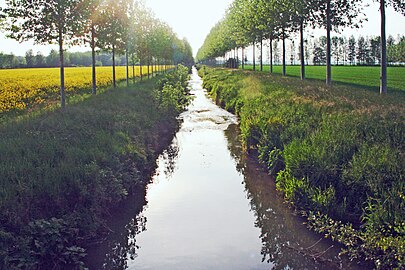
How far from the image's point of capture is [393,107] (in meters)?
12.2

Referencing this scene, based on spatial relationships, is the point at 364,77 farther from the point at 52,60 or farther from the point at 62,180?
the point at 52,60

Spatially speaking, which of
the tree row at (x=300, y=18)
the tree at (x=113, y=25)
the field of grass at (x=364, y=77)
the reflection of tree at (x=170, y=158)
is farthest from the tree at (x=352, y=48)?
the reflection of tree at (x=170, y=158)

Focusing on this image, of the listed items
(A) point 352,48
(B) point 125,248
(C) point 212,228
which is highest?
(A) point 352,48

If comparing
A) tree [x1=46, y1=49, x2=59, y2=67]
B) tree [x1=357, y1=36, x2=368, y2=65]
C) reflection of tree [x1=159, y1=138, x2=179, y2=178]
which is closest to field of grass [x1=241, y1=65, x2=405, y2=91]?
reflection of tree [x1=159, y1=138, x2=179, y2=178]

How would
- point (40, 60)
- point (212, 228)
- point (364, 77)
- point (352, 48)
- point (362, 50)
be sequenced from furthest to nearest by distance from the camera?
point (352, 48) → point (362, 50) → point (40, 60) → point (364, 77) → point (212, 228)

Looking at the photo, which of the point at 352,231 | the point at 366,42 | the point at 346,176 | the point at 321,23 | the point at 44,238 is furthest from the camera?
the point at 366,42

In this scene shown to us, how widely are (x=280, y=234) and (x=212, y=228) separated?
149 centimetres

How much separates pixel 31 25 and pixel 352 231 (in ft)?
49.3

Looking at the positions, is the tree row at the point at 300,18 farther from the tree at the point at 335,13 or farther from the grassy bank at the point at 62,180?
the grassy bank at the point at 62,180

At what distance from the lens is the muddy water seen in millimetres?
7551

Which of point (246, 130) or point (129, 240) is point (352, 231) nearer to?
point (129, 240)

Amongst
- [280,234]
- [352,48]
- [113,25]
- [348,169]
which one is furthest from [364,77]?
[352,48]

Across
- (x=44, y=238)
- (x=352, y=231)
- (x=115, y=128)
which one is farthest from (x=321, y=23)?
(x=44, y=238)

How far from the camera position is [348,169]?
28.4 ft
